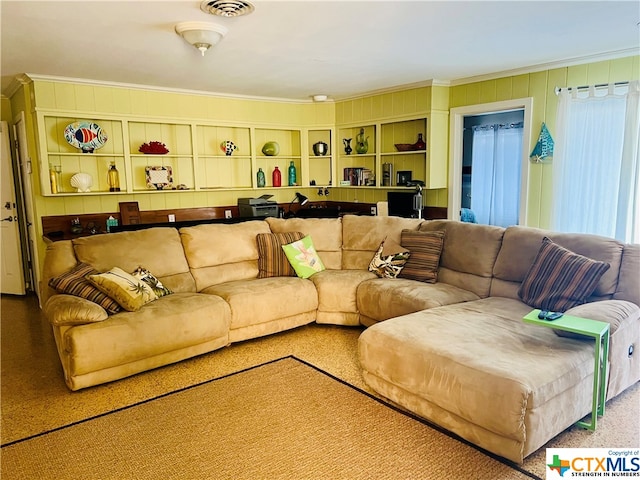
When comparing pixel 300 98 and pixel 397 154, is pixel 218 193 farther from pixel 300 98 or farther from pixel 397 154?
pixel 397 154

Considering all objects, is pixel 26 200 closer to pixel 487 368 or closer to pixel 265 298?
pixel 265 298

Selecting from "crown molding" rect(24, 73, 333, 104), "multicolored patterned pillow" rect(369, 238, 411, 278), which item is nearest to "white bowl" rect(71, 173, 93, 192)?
"crown molding" rect(24, 73, 333, 104)

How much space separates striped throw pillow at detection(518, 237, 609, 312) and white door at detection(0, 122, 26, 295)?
561 cm

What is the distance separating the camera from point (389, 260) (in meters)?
4.18

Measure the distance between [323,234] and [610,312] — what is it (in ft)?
8.70

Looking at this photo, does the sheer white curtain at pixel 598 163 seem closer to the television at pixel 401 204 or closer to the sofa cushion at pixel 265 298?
the television at pixel 401 204

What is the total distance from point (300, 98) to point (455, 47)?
2850 mm

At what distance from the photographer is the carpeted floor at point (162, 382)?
2438mm

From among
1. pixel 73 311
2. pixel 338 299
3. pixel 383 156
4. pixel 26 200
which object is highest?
pixel 383 156

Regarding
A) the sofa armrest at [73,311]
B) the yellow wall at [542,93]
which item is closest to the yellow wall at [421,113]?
the yellow wall at [542,93]

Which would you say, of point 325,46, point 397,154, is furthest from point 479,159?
point 325,46

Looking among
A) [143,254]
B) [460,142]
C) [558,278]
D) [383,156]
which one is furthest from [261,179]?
[558,278]

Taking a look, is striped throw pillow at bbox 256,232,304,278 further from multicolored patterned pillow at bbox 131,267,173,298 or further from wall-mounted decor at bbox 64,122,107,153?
wall-mounted decor at bbox 64,122,107,153

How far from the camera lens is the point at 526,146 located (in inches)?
188
